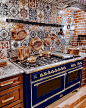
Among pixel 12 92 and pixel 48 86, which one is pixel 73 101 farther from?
pixel 12 92

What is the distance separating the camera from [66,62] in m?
1.76

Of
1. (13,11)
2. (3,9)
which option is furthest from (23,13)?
(3,9)

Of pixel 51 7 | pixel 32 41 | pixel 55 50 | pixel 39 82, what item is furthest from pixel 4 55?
A: pixel 51 7

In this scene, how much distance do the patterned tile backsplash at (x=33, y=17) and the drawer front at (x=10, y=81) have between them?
2.29ft

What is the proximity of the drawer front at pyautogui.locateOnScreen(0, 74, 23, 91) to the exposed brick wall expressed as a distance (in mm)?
2062

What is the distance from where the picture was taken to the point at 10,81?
1193 millimetres

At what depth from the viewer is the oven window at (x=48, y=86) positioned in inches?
57.5

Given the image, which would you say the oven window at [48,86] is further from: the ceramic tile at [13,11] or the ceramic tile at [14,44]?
the ceramic tile at [13,11]

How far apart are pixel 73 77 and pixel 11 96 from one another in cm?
129

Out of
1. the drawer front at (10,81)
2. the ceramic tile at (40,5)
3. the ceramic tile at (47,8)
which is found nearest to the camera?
the drawer front at (10,81)

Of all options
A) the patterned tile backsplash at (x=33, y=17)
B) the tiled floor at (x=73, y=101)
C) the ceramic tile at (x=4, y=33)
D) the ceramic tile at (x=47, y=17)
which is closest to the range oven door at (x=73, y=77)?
the tiled floor at (x=73, y=101)

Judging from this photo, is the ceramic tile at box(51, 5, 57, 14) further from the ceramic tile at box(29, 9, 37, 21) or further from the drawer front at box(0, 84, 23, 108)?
the drawer front at box(0, 84, 23, 108)

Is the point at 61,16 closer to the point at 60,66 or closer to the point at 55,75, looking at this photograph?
the point at 60,66

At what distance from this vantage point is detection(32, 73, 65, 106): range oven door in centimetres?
139
